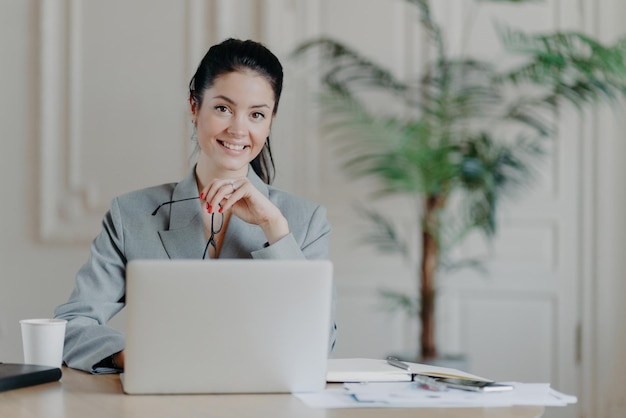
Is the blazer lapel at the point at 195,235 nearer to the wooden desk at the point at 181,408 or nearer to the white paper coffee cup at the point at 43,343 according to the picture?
the white paper coffee cup at the point at 43,343

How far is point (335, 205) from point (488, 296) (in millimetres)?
725

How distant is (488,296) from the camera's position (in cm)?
400

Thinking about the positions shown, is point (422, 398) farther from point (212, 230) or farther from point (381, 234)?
point (381, 234)

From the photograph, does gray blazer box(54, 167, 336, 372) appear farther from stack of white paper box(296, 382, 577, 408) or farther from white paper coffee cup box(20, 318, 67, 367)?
stack of white paper box(296, 382, 577, 408)

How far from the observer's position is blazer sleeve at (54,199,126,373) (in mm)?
1846

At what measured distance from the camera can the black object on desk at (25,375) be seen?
5.25 ft

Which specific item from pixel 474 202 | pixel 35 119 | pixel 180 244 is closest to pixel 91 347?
pixel 180 244

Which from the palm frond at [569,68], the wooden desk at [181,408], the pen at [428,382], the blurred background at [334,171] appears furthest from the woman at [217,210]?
Result: the blurred background at [334,171]

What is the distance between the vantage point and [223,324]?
150cm

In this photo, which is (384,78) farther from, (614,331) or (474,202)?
(614,331)

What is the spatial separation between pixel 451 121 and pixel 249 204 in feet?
5.63

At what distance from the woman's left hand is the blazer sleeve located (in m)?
0.25

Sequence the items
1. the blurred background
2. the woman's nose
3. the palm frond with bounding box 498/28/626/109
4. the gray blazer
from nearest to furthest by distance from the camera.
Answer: the gray blazer, the woman's nose, the palm frond with bounding box 498/28/626/109, the blurred background

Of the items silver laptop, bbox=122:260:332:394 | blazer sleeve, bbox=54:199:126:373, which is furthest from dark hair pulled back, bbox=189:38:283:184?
silver laptop, bbox=122:260:332:394
